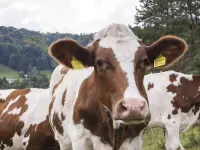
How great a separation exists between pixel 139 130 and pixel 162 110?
5.98 m

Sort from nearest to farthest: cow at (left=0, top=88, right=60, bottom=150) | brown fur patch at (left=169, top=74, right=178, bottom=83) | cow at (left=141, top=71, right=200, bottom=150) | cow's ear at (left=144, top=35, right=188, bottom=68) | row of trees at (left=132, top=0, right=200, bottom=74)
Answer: cow's ear at (left=144, top=35, right=188, bottom=68), cow at (left=0, top=88, right=60, bottom=150), cow at (left=141, top=71, right=200, bottom=150), brown fur patch at (left=169, top=74, right=178, bottom=83), row of trees at (left=132, top=0, right=200, bottom=74)

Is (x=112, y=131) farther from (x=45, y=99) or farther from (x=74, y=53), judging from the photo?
(x=45, y=99)

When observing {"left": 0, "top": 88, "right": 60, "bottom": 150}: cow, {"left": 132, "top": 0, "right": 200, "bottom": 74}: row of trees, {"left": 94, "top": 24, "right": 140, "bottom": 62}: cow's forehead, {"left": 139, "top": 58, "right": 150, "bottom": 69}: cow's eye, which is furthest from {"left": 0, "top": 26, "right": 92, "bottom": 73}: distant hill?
{"left": 139, "top": 58, "right": 150, "bottom": 69}: cow's eye

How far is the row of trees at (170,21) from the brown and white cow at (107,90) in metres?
21.7

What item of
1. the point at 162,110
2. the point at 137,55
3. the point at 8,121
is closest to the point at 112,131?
the point at 137,55

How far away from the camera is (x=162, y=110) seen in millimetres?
10211

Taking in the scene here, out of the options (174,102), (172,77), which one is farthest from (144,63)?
(172,77)

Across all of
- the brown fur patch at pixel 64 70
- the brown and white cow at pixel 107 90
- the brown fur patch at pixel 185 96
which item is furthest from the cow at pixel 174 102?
the brown and white cow at pixel 107 90

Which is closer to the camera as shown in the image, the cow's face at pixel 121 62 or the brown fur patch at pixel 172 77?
the cow's face at pixel 121 62

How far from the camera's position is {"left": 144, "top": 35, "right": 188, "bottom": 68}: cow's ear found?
4311 millimetres

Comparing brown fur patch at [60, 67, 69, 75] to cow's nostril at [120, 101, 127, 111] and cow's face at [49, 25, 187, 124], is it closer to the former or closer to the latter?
cow's face at [49, 25, 187, 124]

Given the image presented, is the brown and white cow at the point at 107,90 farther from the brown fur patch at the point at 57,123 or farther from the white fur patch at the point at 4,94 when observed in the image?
the white fur patch at the point at 4,94

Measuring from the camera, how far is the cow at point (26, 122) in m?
6.32

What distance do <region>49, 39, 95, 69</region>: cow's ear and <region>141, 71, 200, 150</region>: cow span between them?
611 cm
